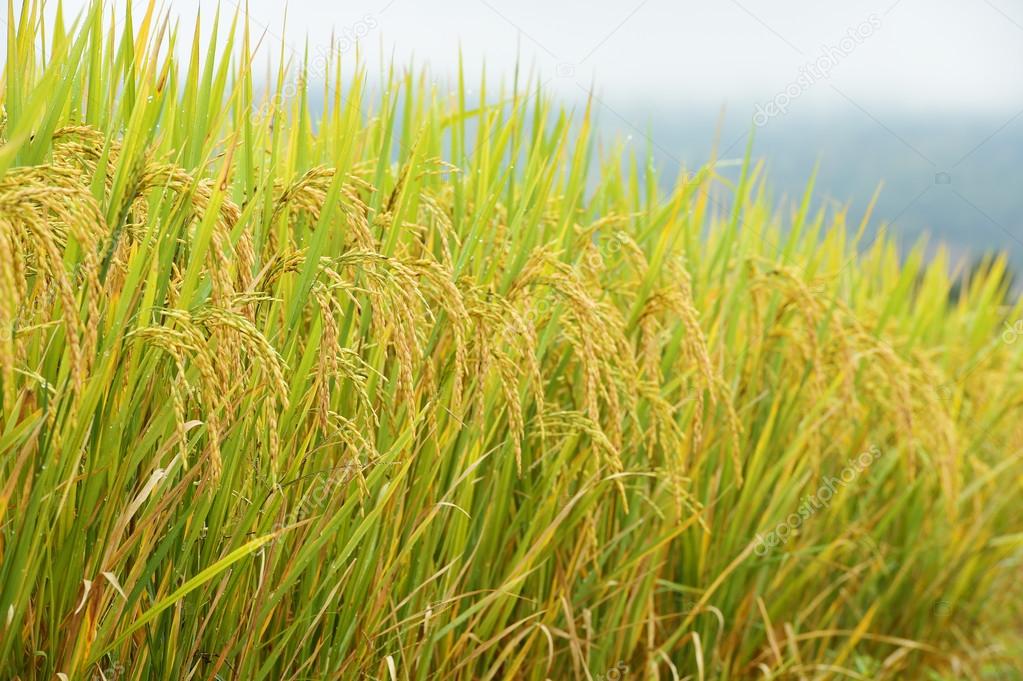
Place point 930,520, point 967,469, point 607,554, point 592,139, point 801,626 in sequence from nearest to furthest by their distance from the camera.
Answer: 1. point 607,554
2. point 592,139
3. point 801,626
4. point 930,520
5. point 967,469

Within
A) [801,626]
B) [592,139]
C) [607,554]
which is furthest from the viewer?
[801,626]

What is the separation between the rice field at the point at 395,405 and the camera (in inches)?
56.8

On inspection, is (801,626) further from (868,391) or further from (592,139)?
(592,139)

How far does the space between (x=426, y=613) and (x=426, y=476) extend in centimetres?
28

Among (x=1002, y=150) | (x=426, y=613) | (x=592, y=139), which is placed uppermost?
(x=1002, y=150)

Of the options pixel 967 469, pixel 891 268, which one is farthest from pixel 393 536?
pixel 891 268

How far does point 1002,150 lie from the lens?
63.6 metres

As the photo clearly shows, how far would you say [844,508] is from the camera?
3.42 meters

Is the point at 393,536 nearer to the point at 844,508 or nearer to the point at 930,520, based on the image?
the point at 844,508

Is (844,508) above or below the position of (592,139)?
below

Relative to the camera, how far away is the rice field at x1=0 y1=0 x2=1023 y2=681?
144 centimetres

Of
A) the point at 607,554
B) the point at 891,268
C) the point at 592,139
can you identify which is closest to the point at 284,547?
the point at 607,554

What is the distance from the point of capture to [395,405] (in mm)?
2033

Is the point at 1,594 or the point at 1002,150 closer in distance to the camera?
the point at 1,594
